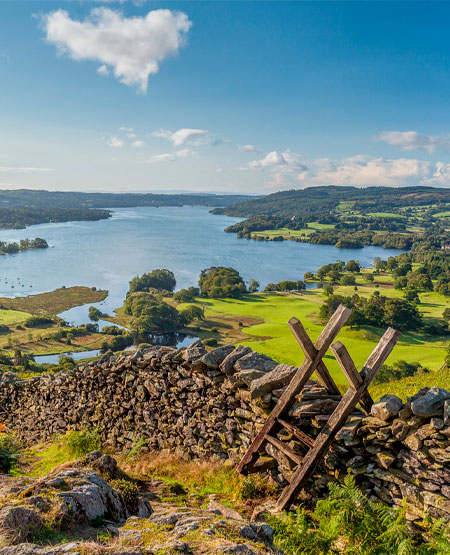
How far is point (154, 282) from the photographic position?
110 meters

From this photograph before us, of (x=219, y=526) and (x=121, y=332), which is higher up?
(x=219, y=526)

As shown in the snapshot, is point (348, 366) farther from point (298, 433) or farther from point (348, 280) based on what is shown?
point (348, 280)

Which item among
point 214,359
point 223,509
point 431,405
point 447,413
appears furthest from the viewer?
point 214,359

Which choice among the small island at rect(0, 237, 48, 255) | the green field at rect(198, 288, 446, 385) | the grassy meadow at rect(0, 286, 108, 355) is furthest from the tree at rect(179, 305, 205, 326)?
the small island at rect(0, 237, 48, 255)

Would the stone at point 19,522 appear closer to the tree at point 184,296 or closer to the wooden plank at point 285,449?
the wooden plank at point 285,449

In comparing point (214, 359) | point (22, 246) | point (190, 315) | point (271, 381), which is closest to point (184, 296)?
point (190, 315)

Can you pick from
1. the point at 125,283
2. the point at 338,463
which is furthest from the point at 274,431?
the point at 125,283

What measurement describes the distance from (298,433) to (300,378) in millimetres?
768

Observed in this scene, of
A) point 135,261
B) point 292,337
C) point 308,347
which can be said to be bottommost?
point 292,337

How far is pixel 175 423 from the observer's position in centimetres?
741

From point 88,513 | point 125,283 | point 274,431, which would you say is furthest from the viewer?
point 125,283

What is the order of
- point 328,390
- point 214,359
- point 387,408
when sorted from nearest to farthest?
1. point 387,408
2. point 328,390
3. point 214,359

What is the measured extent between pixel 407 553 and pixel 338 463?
1411 mm

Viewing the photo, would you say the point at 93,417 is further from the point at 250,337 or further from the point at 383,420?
the point at 250,337
